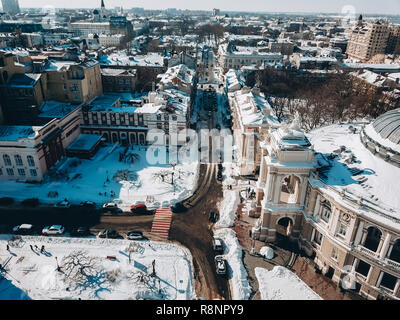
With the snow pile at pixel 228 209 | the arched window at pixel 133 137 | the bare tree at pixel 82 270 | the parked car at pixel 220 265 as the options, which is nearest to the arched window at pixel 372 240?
the parked car at pixel 220 265

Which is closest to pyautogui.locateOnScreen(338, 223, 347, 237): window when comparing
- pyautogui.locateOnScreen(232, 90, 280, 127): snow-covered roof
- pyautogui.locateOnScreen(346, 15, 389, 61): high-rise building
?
pyautogui.locateOnScreen(232, 90, 280, 127): snow-covered roof

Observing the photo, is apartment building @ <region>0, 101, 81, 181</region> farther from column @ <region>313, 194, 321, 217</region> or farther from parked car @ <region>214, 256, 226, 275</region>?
column @ <region>313, 194, 321, 217</region>

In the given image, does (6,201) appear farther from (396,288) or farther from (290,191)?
(396,288)

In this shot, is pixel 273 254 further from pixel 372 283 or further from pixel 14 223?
pixel 14 223

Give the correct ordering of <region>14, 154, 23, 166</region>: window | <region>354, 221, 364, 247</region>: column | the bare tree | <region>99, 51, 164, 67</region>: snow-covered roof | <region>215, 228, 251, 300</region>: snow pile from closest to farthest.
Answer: <region>354, 221, 364, 247</region>: column
<region>215, 228, 251, 300</region>: snow pile
the bare tree
<region>14, 154, 23, 166</region>: window
<region>99, 51, 164, 67</region>: snow-covered roof

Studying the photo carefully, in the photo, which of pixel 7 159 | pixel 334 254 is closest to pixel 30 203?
pixel 7 159

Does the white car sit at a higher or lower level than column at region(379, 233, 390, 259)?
lower
